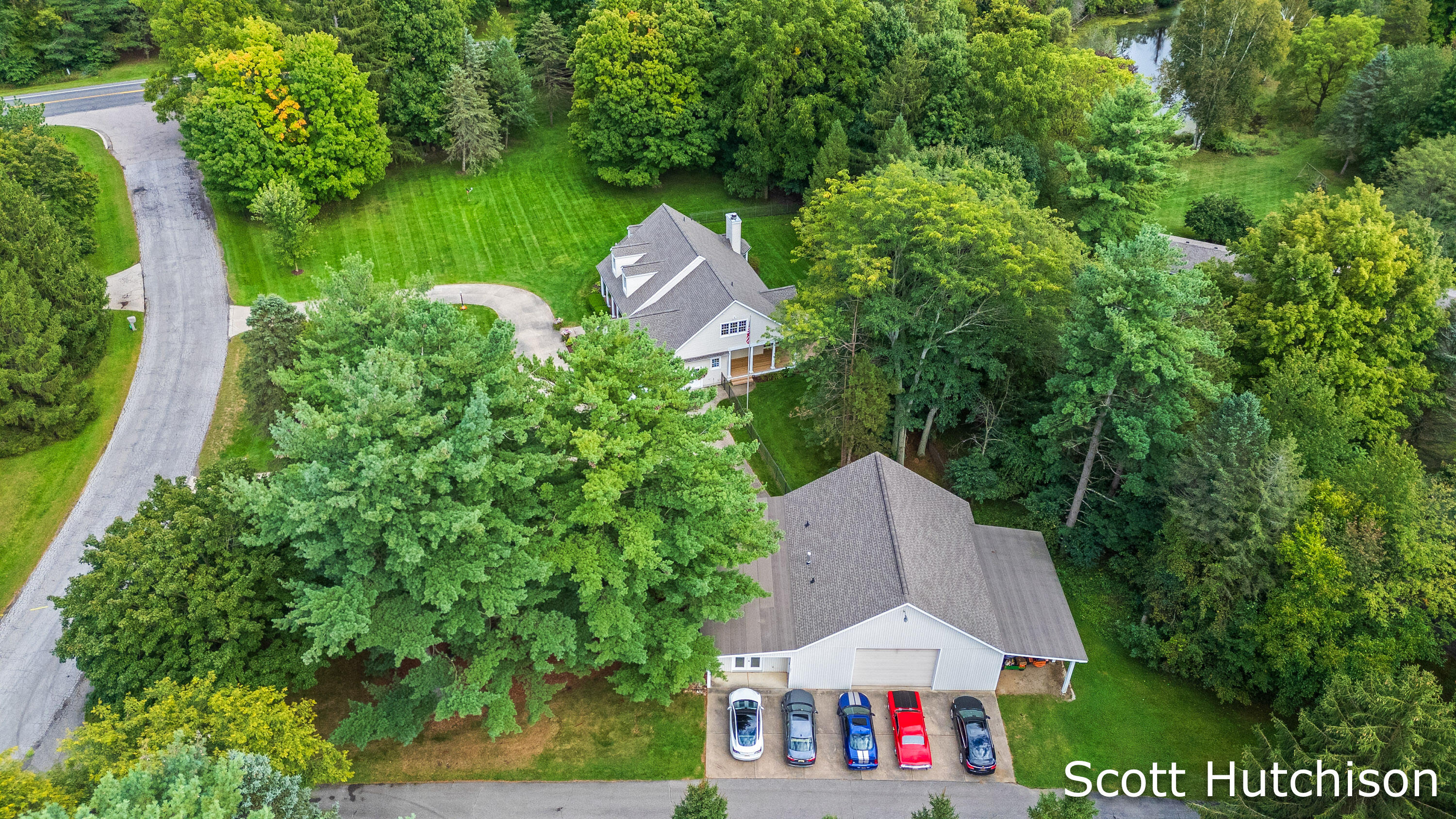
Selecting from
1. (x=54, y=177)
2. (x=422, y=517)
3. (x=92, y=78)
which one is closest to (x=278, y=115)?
(x=54, y=177)

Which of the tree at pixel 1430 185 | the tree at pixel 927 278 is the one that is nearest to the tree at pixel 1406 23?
the tree at pixel 1430 185

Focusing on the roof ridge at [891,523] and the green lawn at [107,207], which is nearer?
the roof ridge at [891,523]

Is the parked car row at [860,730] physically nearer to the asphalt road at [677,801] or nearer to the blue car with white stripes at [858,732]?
the blue car with white stripes at [858,732]

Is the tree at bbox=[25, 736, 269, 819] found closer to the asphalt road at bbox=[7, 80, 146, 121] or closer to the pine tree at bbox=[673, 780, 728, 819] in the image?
the pine tree at bbox=[673, 780, 728, 819]

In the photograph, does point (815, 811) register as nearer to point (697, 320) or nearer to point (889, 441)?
point (889, 441)

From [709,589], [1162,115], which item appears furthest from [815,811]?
[1162,115]
